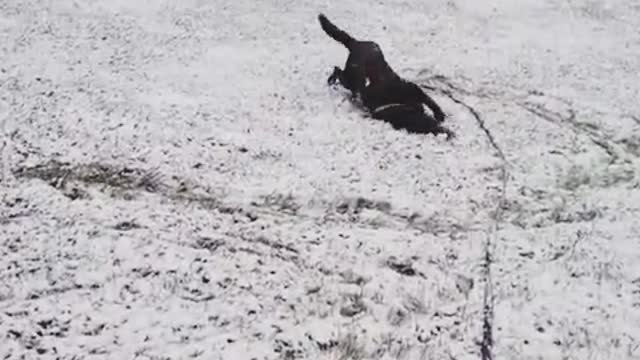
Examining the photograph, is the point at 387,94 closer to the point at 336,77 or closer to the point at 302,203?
the point at 336,77

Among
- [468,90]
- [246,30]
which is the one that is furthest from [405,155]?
[246,30]

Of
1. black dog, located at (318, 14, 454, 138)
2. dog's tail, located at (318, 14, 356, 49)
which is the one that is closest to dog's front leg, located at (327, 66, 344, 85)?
black dog, located at (318, 14, 454, 138)

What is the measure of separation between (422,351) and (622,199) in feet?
18.5

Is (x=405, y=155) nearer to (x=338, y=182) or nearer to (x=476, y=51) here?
(x=338, y=182)

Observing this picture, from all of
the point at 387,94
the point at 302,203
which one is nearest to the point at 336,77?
the point at 387,94

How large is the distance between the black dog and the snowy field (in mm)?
364

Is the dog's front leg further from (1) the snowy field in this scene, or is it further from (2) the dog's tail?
(2) the dog's tail

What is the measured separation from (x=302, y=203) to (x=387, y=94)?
4102mm

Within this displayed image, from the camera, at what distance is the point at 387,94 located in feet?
48.4

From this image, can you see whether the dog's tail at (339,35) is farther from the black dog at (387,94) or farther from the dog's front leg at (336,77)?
the dog's front leg at (336,77)

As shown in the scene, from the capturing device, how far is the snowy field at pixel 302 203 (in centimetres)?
879

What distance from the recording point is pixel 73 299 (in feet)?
29.7

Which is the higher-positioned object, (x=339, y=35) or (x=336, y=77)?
(x=339, y=35)

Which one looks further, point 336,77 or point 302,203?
point 336,77
